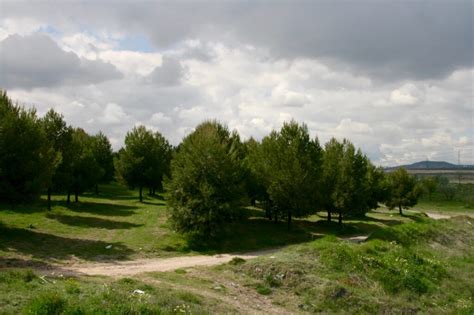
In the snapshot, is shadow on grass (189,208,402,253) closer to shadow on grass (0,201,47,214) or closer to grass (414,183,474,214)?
shadow on grass (0,201,47,214)

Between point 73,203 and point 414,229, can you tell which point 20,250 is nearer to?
point 73,203

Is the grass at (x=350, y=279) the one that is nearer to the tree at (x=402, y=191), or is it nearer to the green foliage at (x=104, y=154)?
the tree at (x=402, y=191)

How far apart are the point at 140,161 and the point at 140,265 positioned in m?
29.9

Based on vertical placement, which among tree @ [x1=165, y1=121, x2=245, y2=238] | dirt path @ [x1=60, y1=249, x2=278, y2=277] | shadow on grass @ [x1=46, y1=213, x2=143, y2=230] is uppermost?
tree @ [x1=165, y1=121, x2=245, y2=238]

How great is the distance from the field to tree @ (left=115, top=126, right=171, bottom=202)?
51.8 feet

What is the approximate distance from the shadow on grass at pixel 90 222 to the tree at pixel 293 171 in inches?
480

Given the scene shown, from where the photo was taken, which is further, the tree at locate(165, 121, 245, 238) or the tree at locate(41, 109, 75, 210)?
the tree at locate(41, 109, 75, 210)

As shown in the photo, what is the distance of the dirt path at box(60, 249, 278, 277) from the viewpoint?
18.6 m

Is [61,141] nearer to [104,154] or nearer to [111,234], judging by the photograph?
[111,234]

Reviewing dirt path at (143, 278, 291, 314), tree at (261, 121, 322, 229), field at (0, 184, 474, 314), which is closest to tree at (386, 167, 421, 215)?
field at (0, 184, 474, 314)

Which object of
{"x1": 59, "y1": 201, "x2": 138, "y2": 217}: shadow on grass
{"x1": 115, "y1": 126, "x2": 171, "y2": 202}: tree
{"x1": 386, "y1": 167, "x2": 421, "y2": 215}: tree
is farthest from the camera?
{"x1": 386, "y1": 167, "x2": 421, "y2": 215}: tree

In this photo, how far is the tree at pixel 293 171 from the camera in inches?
1350

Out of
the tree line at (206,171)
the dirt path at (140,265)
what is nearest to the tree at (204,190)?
the tree line at (206,171)

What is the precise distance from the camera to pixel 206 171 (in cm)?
2895
